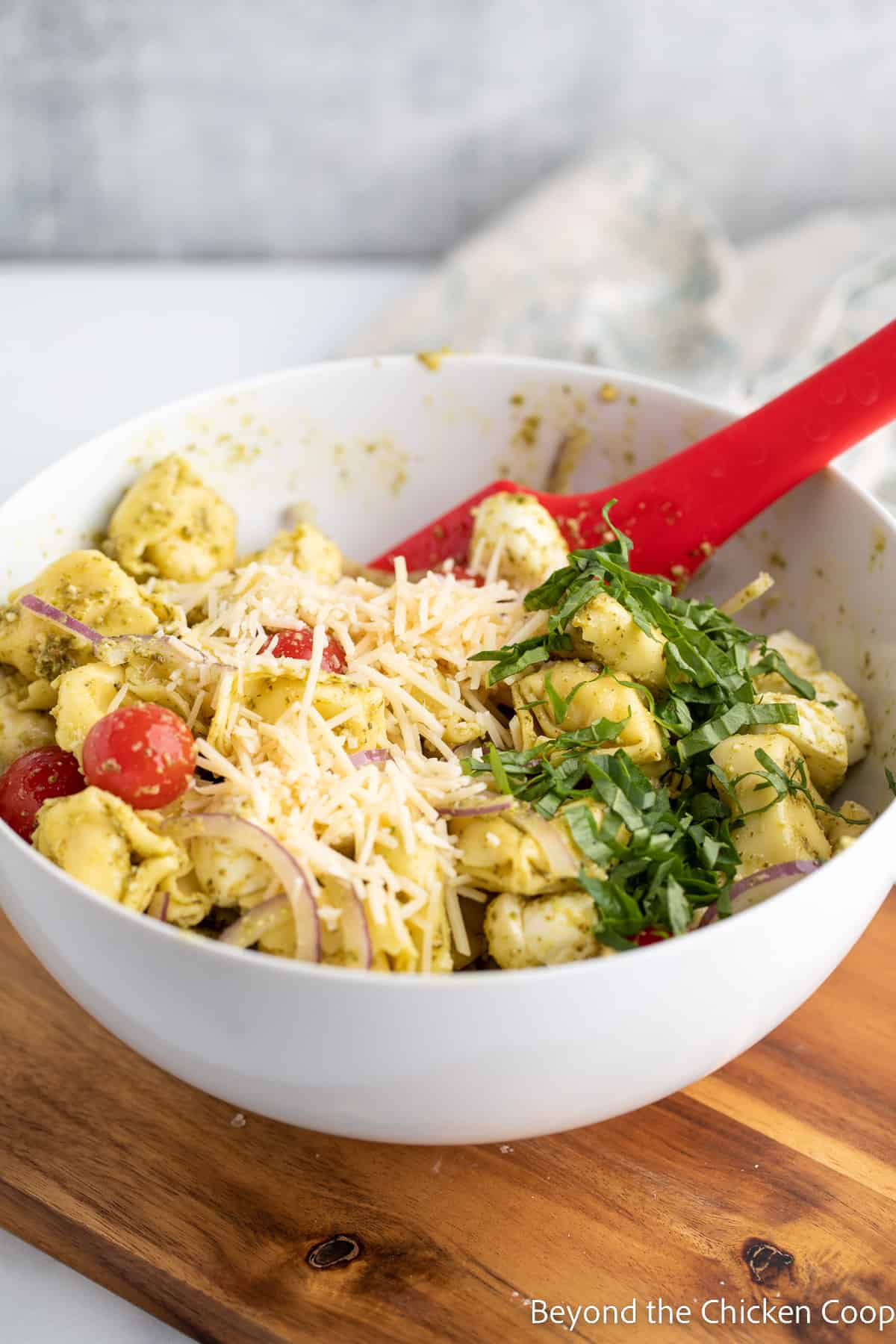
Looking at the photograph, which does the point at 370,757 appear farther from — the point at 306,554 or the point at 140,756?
the point at 306,554

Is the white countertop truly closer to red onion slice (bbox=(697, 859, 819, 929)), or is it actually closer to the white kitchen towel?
the white kitchen towel

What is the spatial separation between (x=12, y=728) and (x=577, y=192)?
7.46ft

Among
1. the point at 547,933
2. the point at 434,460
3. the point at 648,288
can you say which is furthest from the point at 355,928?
the point at 648,288

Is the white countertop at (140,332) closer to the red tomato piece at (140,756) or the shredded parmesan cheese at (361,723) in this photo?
the shredded parmesan cheese at (361,723)

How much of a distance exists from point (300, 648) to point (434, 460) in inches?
27.2

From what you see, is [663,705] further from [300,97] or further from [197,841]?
[300,97]

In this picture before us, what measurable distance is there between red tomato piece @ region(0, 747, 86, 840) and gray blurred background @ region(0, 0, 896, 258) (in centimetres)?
231

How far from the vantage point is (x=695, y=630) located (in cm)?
169

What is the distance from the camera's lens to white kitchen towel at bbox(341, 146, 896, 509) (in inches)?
112

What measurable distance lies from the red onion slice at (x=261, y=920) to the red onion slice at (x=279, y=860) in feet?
0.04

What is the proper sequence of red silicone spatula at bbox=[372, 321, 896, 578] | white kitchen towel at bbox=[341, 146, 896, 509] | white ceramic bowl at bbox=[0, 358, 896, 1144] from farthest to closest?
white kitchen towel at bbox=[341, 146, 896, 509] < red silicone spatula at bbox=[372, 321, 896, 578] < white ceramic bowl at bbox=[0, 358, 896, 1144]

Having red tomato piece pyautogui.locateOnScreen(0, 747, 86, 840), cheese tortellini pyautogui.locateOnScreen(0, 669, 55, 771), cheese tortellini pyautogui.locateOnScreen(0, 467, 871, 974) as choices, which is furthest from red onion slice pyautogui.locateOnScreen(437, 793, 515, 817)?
cheese tortellini pyautogui.locateOnScreen(0, 669, 55, 771)

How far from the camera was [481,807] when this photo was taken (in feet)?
4.66

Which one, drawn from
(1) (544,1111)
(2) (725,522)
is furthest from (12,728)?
(2) (725,522)
